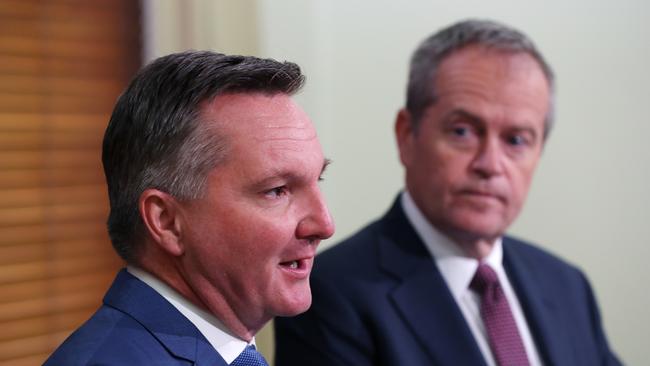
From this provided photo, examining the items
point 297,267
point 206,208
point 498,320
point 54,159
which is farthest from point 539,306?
point 54,159

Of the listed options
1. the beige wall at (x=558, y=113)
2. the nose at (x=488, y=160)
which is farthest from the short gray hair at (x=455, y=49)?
the beige wall at (x=558, y=113)

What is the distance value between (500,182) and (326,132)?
2.97 ft

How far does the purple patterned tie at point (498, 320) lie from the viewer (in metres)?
1.60

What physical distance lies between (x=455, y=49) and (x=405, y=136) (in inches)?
8.6

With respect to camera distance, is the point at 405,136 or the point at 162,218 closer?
the point at 162,218

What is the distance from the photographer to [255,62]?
3.26 ft

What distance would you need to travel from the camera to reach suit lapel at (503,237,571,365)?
5.55ft

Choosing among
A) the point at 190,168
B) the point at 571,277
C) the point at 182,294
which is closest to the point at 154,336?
the point at 182,294

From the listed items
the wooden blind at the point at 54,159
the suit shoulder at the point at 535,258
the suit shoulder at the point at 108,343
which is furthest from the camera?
the wooden blind at the point at 54,159

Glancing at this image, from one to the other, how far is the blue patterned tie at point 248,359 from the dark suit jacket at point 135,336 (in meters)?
0.03

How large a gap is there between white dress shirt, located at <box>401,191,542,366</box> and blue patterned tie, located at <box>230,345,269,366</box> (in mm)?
694

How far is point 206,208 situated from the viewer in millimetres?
966

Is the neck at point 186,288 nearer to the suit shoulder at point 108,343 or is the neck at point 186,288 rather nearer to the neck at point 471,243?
the suit shoulder at point 108,343

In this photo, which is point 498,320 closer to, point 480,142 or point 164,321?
point 480,142
